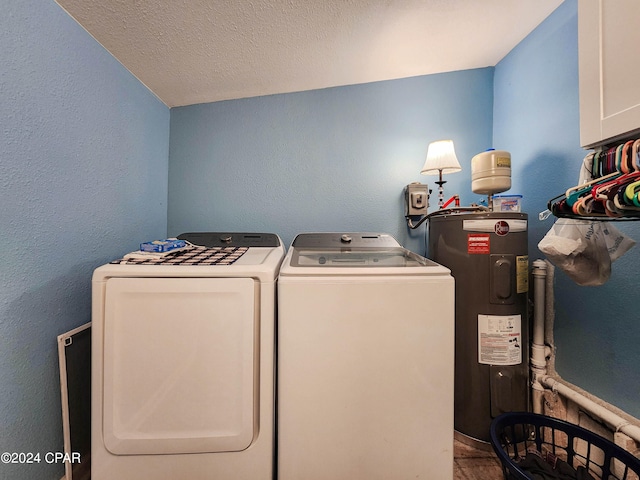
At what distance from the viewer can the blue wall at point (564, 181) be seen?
1121mm

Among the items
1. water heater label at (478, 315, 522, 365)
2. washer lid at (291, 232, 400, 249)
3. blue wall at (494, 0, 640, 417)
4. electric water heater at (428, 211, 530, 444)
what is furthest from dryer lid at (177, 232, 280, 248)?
blue wall at (494, 0, 640, 417)

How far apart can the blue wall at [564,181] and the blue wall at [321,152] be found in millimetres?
285

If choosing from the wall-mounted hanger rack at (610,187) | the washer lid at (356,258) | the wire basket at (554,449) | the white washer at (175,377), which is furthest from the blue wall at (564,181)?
the white washer at (175,377)

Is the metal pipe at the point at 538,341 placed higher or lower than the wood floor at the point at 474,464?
higher

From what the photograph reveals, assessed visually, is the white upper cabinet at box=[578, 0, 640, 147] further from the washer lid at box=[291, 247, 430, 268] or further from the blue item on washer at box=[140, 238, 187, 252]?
the blue item on washer at box=[140, 238, 187, 252]

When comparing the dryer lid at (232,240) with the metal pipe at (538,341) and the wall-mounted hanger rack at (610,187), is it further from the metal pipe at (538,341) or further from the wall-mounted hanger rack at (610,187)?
the metal pipe at (538,341)

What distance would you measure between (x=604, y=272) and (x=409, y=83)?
1.63 metres

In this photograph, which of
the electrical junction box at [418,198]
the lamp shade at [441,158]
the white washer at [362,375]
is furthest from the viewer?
the electrical junction box at [418,198]

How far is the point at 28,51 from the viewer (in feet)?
2.93

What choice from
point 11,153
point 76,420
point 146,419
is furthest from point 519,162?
point 76,420

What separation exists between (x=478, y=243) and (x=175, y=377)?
4.77 feet

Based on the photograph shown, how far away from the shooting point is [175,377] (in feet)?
3.05

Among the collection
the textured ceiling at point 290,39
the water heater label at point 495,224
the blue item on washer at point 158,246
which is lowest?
the blue item on washer at point 158,246

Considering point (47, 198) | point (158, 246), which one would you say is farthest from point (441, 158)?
point (47, 198)
